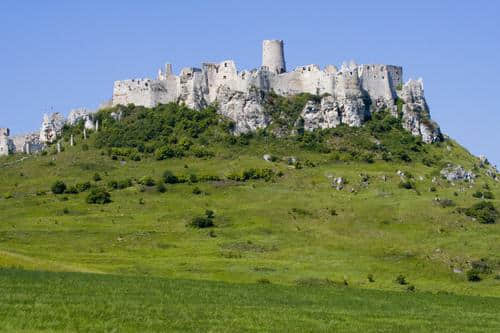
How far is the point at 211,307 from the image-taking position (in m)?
47.4

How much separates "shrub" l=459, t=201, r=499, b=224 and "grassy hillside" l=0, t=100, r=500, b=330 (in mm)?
545

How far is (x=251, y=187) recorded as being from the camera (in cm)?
11669

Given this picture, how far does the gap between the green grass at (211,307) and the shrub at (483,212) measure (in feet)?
126

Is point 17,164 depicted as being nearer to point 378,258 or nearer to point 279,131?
point 279,131

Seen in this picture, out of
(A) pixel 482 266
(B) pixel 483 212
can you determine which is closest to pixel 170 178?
(B) pixel 483 212

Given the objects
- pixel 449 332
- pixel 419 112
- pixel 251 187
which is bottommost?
pixel 449 332

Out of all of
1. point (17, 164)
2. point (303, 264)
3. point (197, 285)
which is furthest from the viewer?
point (17, 164)

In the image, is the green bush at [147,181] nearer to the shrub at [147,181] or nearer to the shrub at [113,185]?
the shrub at [147,181]

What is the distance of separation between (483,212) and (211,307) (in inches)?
2346

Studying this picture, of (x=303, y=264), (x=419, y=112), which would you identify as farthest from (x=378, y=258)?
(x=419, y=112)

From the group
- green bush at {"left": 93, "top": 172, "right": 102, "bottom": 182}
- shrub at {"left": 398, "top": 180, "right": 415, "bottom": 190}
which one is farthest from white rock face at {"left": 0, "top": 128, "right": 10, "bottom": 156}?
shrub at {"left": 398, "top": 180, "right": 415, "bottom": 190}

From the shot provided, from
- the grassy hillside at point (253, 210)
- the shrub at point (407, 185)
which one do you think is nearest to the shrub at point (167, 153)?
the grassy hillside at point (253, 210)

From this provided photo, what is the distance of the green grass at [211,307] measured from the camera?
135 feet

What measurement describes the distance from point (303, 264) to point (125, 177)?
1758 inches
